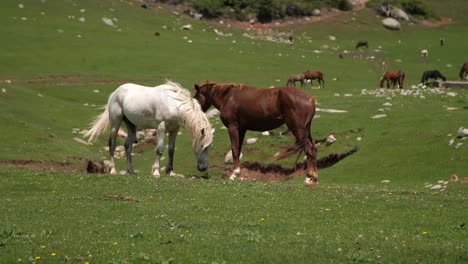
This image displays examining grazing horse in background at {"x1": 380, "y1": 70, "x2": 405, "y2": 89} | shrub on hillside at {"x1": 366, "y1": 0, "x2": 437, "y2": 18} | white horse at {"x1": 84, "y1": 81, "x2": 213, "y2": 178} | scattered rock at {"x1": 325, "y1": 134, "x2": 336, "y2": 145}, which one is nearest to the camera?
white horse at {"x1": 84, "y1": 81, "x2": 213, "y2": 178}

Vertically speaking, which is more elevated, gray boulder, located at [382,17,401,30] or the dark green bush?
the dark green bush

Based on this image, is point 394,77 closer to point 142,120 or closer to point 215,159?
point 215,159

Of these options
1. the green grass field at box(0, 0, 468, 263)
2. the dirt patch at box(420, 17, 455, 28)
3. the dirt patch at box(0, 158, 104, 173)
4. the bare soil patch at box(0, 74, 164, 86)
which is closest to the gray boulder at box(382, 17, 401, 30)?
the dirt patch at box(420, 17, 455, 28)

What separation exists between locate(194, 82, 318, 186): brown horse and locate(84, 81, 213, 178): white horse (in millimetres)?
747

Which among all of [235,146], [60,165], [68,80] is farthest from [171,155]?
[68,80]

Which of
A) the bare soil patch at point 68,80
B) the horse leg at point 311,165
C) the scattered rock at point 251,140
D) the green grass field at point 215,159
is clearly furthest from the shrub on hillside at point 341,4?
the horse leg at point 311,165

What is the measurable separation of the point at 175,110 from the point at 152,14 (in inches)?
2299

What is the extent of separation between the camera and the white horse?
21.9 metres

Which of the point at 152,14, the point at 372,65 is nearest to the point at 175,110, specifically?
the point at 372,65

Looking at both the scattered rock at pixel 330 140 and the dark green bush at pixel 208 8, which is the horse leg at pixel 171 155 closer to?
the scattered rock at pixel 330 140

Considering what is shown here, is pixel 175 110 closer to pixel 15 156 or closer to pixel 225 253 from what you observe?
pixel 15 156

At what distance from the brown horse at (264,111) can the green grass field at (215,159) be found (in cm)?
124

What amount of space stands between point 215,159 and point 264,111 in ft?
33.7

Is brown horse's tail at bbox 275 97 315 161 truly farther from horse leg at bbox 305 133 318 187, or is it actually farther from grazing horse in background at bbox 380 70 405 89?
grazing horse in background at bbox 380 70 405 89
